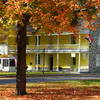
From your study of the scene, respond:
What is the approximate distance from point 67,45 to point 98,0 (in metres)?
29.7

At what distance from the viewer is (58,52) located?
3769 cm

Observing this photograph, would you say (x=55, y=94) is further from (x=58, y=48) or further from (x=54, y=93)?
(x=58, y=48)

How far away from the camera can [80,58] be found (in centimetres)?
3853

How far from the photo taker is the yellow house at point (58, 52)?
1480 inches

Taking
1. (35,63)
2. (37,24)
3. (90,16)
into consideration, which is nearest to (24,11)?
(37,24)

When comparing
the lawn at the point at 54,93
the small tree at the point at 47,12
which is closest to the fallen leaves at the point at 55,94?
the lawn at the point at 54,93

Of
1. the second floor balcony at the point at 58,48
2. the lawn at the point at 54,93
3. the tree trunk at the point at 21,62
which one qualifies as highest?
the second floor balcony at the point at 58,48

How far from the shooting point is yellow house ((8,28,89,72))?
123 ft

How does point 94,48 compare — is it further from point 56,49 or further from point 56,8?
point 56,8

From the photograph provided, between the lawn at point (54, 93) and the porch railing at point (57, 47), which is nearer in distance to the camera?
the lawn at point (54, 93)

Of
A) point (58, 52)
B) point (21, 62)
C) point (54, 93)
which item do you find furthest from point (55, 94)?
point (58, 52)

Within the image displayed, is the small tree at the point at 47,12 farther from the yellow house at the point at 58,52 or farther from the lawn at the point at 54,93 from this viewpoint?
the yellow house at the point at 58,52

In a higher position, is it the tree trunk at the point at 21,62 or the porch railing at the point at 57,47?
the porch railing at the point at 57,47

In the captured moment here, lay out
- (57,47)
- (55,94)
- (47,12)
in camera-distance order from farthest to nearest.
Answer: (57,47), (55,94), (47,12)
